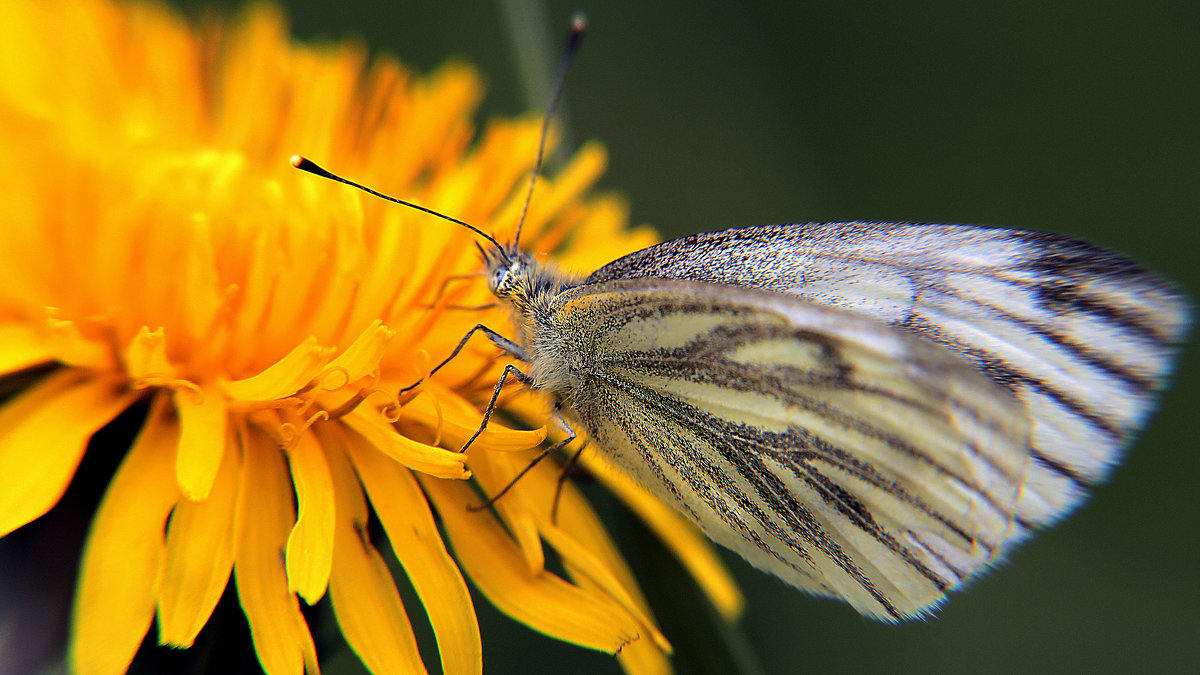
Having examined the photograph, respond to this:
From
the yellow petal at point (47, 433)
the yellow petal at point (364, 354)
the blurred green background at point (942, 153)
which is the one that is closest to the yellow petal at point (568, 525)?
the yellow petal at point (364, 354)

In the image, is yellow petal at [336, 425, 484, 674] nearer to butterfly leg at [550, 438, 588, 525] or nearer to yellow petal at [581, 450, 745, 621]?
butterfly leg at [550, 438, 588, 525]

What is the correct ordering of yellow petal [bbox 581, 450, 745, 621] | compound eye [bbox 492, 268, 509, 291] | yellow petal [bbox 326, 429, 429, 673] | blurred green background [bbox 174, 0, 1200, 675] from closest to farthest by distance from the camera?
1. yellow petal [bbox 326, 429, 429, 673]
2. compound eye [bbox 492, 268, 509, 291]
3. yellow petal [bbox 581, 450, 745, 621]
4. blurred green background [bbox 174, 0, 1200, 675]

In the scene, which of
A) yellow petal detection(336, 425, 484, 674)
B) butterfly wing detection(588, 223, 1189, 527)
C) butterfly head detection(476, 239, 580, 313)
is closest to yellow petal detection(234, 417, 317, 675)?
yellow petal detection(336, 425, 484, 674)

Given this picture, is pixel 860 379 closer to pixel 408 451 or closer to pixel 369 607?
pixel 408 451

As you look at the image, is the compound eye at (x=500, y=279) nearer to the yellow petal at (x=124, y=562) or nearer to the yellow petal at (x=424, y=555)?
the yellow petal at (x=424, y=555)

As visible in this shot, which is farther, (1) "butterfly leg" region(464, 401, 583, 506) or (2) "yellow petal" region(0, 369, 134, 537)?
(1) "butterfly leg" region(464, 401, 583, 506)

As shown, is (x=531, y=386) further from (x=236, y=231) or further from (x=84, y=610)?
(x=84, y=610)

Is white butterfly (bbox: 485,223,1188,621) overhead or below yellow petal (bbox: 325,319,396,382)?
overhead
